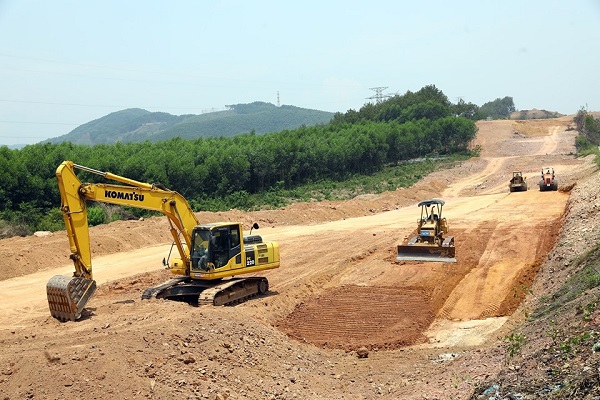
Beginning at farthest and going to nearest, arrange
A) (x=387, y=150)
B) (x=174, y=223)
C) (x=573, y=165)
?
(x=387, y=150)
(x=573, y=165)
(x=174, y=223)

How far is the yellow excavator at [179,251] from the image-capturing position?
15891 millimetres

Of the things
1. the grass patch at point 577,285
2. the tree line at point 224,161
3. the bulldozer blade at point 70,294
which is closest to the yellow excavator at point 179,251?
the bulldozer blade at point 70,294

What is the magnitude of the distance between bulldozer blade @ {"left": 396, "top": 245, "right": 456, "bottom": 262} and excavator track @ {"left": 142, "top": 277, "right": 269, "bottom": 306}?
7.60 meters

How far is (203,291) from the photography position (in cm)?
1755

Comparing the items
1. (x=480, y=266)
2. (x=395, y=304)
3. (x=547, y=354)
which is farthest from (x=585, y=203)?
(x=547, y=354)

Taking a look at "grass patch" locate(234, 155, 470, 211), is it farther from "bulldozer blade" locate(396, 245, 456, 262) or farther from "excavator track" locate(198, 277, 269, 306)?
"excavator track" locate(198, 277, 269, 306)

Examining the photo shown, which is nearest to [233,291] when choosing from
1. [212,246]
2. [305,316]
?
[212,246]

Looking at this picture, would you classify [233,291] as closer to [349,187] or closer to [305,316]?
[305,316]

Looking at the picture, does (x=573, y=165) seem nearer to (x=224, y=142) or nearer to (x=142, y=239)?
(x=224, y=142)

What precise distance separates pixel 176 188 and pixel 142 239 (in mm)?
14247

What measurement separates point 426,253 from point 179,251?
398 inches

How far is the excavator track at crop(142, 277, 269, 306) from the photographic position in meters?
17.3

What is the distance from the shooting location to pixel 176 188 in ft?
149

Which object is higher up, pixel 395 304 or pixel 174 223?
pixel 174 223
